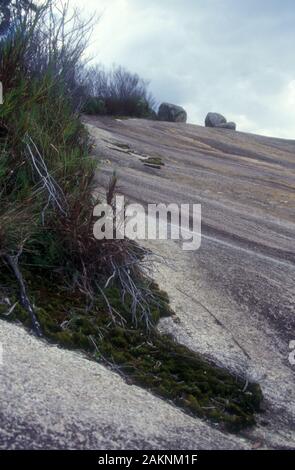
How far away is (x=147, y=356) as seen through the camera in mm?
3354

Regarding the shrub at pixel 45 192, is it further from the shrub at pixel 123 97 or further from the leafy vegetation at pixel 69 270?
the shrub at pixel 123 97

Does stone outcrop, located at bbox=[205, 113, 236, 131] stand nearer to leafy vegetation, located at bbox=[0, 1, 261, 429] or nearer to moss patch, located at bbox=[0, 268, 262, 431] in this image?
leafy vegetation, located at bbox=[0, 1, 261, 429]

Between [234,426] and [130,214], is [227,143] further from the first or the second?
[234,426]

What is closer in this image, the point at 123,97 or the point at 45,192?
the point at 45,192

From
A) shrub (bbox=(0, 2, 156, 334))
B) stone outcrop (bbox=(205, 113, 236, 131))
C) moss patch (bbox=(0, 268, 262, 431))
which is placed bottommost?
moss patch (bbox=(0, 268, 262, 431))

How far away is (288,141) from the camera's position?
18922 millimetres

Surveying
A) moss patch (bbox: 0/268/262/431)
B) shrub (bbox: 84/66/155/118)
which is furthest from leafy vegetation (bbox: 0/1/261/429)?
shrub (bbox: 84/66/155/118)

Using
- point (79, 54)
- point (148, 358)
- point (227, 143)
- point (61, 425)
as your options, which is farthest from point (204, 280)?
point (227, 143)

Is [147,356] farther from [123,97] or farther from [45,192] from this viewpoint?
[123,97]

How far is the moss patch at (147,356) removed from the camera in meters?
3.06

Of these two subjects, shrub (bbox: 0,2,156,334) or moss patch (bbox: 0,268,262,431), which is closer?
moss patch (bbox: 0,268,262,431)

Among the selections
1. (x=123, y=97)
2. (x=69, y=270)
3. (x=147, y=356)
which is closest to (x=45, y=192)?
(x=69, y=270)

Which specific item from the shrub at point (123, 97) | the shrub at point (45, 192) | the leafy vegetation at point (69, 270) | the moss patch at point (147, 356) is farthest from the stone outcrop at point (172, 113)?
the moss patch at point (147, 356)

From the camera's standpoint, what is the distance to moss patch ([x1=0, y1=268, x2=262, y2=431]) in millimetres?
3064
